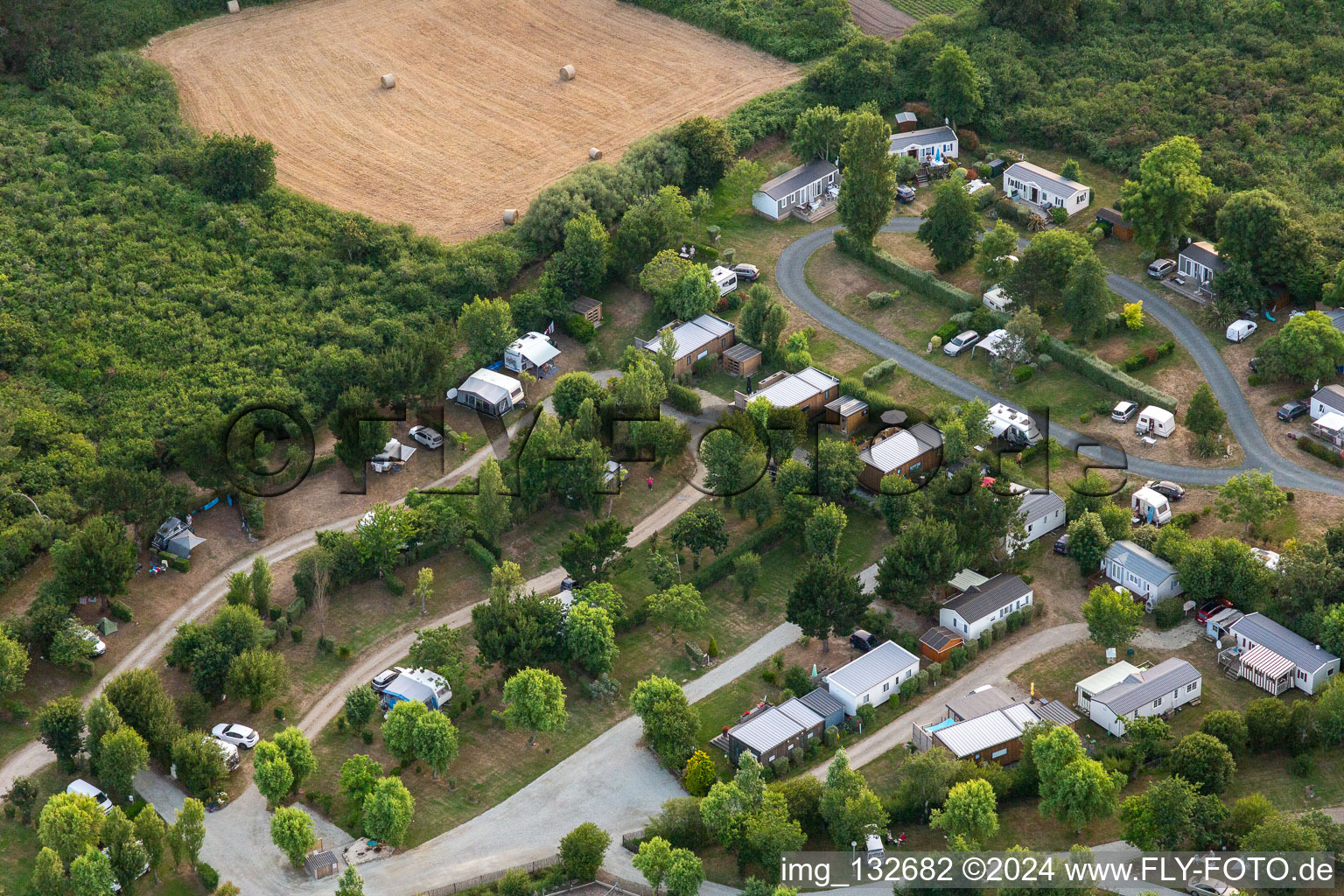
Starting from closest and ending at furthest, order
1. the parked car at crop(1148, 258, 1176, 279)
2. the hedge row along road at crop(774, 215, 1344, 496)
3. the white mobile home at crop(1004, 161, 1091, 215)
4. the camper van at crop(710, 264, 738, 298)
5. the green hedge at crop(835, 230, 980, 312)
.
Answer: the hedge row along road at crop(774, 215, 1344, 496) < the green hedge at crop(835, 230, 980, 312) < the parked car at crop(1148, 258, 1176, 279) < the camper van at crop(710, 264, 738, 298) < the white mobile home at crop(1004, 161, 1091, 215)

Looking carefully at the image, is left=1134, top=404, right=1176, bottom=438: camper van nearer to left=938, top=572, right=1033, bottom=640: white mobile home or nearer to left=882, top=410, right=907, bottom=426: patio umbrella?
left=882, top=410, right=907, bottom=426: patio umbrella

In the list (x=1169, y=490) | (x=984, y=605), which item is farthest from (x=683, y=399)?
(x=1169, y=490)

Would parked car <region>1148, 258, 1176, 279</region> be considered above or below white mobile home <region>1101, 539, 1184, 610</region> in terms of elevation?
above

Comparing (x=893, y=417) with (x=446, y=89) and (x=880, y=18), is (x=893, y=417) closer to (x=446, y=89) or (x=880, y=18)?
(x=880, y=18)

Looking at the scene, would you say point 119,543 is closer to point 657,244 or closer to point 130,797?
point 130,797

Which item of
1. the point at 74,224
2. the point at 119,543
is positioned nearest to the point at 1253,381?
the point at 119,543

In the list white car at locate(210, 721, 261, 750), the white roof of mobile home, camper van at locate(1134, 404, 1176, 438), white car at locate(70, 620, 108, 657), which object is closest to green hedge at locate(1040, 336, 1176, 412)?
camper van at locate(1134, 404, 1176, 438)

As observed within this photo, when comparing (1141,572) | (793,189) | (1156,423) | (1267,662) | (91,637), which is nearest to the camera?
(1267,662)

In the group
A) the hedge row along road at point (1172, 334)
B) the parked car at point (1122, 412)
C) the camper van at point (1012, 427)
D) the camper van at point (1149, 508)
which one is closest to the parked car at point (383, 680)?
the camper van at point (1012, 427)
